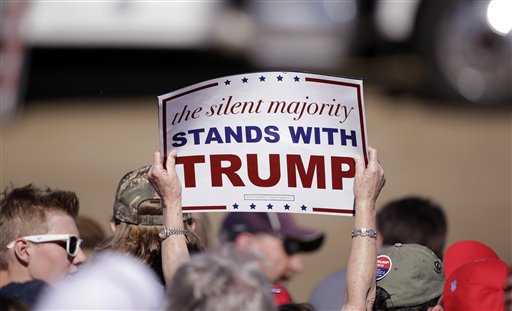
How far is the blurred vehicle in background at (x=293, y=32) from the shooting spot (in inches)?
307

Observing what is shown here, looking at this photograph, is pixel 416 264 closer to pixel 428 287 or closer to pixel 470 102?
pixel 428 287

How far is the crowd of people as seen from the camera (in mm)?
2617

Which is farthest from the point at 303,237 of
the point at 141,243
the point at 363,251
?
the point at 363,251

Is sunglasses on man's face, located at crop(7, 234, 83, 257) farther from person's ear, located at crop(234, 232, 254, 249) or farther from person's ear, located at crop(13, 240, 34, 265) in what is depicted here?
person's ear, located at crop(234, 232, 254, 249)

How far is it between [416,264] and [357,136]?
45 centimetres

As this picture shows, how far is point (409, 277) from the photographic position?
3299 mm

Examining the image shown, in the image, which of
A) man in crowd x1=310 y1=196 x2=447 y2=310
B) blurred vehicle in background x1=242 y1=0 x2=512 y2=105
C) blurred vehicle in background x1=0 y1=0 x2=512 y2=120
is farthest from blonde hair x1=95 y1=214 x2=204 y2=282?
blurred vehicle in background x1=242 y1=0 x2=512 y2=105

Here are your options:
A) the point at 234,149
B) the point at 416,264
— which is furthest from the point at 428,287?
the point at 234,149

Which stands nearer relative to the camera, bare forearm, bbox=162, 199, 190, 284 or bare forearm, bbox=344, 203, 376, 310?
bare forearm, bbox=344, 203, 376, 310

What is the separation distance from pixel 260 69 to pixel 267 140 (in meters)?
4.75

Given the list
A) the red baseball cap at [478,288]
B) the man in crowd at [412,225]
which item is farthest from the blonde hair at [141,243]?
the man in crowd at [412,225]

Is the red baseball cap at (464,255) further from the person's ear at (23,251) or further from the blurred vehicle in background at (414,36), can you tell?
the blurred vehicle in background at (414,36)

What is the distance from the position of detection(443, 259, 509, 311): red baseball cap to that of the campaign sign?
423mm

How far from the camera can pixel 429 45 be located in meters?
7.94
